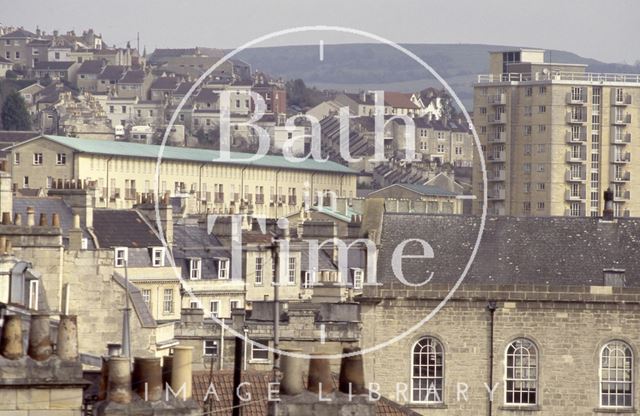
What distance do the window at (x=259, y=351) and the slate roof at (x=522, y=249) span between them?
9.06m

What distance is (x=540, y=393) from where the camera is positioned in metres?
60.7

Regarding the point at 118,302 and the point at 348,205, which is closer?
the point at 118,302

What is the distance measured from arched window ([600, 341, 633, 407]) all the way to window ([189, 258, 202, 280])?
34671 millimetres

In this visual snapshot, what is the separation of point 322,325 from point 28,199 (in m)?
26.3

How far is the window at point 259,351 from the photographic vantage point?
55.1 meters

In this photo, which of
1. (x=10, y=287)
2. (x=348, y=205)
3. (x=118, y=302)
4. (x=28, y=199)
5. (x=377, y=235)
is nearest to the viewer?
(x=10, y=287)

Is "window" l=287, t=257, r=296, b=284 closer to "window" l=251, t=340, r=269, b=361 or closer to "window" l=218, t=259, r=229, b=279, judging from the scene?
"window" l=218, t=259, r=229, b=279

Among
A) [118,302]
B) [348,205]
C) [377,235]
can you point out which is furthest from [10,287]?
[348,205]

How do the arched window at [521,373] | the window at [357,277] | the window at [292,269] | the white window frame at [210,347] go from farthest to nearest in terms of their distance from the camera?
the window at [292,269]
the window at [357,277]
the arched window at [521,373]
the white window frame at [210,347]

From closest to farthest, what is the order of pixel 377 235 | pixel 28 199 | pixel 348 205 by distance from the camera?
pixel 377 235, pixel 28 199, pixel 348 205

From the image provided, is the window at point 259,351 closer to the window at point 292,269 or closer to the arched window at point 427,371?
the arched window at point 427,371

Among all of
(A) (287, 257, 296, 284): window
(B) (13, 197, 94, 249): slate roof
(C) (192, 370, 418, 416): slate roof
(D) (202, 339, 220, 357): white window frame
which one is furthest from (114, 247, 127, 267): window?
(C) (192, 370, 418, 416): slate roof

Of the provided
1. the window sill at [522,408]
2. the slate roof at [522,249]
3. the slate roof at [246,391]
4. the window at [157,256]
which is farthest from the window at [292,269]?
the slate roof at [246,391]

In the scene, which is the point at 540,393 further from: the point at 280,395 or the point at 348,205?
the point at 348,205
